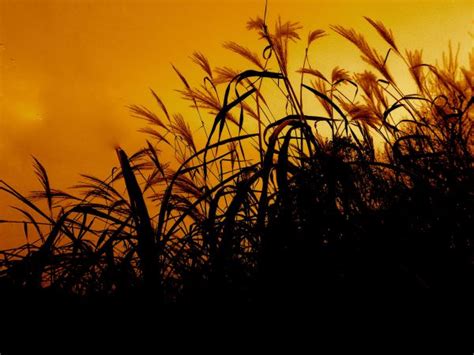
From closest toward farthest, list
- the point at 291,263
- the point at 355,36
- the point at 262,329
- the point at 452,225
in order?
the point at 262,329
the point at 291,263
the point at 452,225
the point at 355,36

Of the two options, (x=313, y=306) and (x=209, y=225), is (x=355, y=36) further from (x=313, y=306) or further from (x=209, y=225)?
(x=313, y=306)

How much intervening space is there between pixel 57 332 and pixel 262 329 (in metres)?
0.49

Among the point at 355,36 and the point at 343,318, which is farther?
the point at 355,36

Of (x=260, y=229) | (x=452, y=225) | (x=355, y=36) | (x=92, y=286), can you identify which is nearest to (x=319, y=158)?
(x=260, y=229)

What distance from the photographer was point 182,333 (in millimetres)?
915

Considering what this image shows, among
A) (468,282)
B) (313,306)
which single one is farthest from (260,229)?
(468,282)

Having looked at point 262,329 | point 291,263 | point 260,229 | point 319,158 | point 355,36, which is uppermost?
point 355,36

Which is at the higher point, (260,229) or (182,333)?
(260,229)

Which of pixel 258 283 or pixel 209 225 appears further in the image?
pixel 209 225

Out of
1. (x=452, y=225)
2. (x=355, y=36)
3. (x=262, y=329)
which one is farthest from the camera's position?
(x=355, y=36)

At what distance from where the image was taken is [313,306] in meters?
0.91

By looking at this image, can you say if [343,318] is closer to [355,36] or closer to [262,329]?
[262,329]

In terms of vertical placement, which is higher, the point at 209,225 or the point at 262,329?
the point at 209,225

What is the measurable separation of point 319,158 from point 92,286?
0.74 metres
